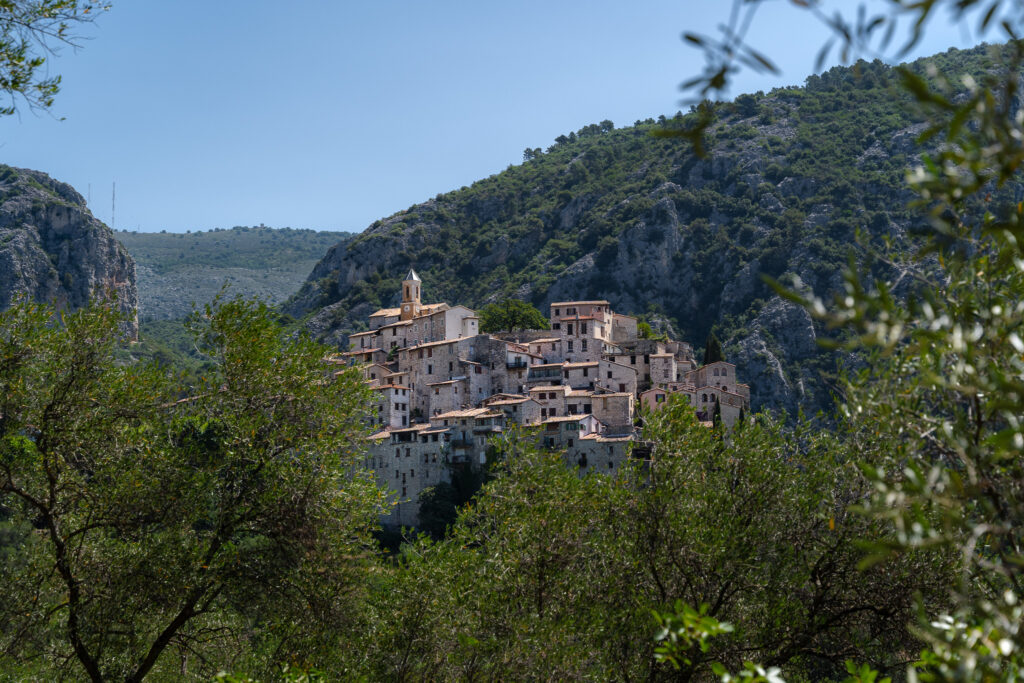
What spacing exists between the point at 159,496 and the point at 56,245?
461 ft

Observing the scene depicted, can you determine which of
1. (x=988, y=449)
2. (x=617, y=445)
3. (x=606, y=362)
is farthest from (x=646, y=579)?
(x=606, y=362)

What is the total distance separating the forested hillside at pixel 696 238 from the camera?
139750 millimetres

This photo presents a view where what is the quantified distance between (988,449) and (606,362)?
80.8 meters

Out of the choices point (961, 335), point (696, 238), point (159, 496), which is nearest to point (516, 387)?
point (159, 496)

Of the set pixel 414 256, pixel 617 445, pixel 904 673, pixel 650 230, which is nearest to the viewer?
pixel 904 673

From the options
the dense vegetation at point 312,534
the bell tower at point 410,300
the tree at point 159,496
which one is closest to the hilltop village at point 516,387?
the bell tower at point 410,300

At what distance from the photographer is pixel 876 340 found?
5.03 m

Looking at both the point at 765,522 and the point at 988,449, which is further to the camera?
the point at 765,522

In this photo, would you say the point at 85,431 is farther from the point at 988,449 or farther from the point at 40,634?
the point at 988,449

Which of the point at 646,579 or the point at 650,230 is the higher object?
the point at 650,230

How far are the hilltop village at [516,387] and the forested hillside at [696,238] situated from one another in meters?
31.6

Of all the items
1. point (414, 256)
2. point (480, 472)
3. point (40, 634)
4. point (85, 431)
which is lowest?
point (480, 472)

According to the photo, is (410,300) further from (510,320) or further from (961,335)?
(961,335)

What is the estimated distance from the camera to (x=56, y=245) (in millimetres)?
142750
